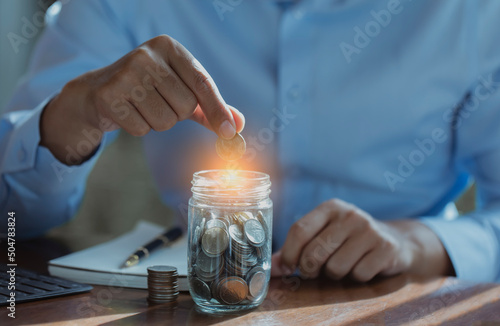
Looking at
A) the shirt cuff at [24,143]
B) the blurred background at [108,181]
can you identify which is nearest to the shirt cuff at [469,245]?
the shirt cuff at [24,143]

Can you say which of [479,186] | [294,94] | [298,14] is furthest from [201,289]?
[479,186]

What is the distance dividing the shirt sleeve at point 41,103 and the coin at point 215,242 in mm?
449

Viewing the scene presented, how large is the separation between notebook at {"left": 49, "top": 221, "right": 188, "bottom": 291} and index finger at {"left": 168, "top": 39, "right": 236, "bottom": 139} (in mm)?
211

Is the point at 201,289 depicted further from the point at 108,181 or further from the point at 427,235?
the point at 108,181

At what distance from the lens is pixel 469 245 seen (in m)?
1.03

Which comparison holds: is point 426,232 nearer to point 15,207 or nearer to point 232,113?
point 232,113

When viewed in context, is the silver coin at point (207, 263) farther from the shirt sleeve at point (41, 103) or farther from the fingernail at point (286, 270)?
the shirt sleeve at point (41, 103)

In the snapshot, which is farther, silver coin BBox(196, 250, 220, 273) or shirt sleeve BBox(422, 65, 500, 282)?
shirt sleeve BBox(422, 65, 500, 282)

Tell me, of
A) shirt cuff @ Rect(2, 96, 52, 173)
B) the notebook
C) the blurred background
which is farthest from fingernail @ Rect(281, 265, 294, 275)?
the blurred background

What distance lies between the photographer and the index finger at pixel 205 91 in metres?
0.76

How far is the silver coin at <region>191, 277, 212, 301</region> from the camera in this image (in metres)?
0.68

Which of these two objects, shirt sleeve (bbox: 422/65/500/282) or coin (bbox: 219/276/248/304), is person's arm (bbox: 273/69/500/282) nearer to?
shirt sleeve (bbox: 422/65/500/282)

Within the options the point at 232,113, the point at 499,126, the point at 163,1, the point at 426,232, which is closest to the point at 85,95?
the point at 232,113

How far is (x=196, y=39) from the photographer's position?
1.25 meters
